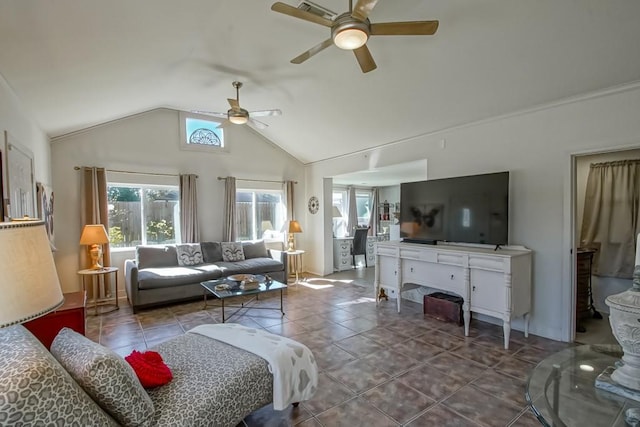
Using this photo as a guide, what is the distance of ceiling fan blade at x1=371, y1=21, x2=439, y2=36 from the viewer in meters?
2.06

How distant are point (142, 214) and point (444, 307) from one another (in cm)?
500

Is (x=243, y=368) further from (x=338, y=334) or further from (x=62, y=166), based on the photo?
(x=62, y=166)

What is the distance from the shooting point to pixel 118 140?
5164mm

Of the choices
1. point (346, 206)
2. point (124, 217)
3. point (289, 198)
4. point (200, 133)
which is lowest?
point (124, 217)

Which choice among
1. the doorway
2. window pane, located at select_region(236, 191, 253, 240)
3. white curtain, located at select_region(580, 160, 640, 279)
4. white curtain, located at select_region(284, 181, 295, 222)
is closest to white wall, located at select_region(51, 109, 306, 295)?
white curtain, located at select_region(284, 181, 295, 222)

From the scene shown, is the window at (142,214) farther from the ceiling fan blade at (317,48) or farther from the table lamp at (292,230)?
the ceiling fan blade at (317,48)

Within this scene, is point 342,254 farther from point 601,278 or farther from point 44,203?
point 44,203

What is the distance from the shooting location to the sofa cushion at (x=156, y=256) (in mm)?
4922

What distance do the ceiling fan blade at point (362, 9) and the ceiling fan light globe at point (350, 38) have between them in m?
0.08

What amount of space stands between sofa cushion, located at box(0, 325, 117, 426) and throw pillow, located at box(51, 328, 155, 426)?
12cm

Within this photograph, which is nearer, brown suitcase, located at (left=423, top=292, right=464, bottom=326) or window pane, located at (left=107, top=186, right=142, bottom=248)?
brown suitcase, located at (left=423, top=292, right=464, bottom=326)

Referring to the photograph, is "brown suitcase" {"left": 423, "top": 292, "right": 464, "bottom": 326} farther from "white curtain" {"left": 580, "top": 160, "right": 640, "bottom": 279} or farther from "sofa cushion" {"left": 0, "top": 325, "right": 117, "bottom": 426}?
"sofa cushion" {"left": 0, "top": 325, "right": 117, "bottom": 426}

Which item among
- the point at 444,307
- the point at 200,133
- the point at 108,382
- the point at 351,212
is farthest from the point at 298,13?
the point at 351,212

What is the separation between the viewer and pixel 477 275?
11.6ft
